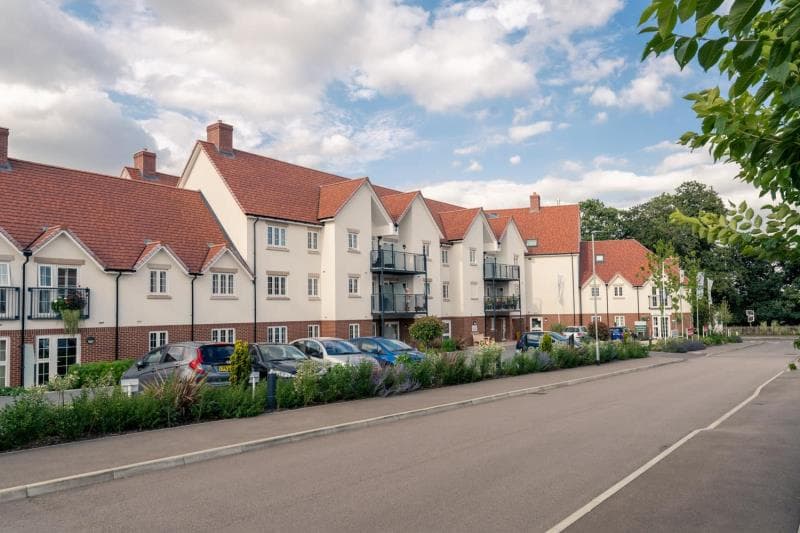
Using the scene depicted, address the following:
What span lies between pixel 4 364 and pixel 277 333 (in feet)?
42.1

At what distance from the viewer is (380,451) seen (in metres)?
10.4

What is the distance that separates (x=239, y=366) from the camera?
51.2ft

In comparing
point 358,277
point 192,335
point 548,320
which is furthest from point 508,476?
point 548,320

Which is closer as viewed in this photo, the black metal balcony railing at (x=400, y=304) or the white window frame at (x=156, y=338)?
the white window frame at (x=156, y=338)

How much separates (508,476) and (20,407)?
8.22 m

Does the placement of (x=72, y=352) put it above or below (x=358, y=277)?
below

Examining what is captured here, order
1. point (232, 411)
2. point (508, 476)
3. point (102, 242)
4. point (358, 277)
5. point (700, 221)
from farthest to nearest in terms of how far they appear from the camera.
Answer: point (358, 277) → point (102, 242) → point (232, 411) → point (508, 476) → point (700, 221)

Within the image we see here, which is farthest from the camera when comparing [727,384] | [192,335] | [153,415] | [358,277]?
[358,277]

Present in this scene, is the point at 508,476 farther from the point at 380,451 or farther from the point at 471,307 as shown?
the point at 471,307

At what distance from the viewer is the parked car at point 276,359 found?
1808 cm

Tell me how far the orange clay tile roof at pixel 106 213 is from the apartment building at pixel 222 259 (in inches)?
2.6

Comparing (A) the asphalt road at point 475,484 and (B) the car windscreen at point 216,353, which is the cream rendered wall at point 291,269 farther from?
(A) the asphalt road at point 475,484

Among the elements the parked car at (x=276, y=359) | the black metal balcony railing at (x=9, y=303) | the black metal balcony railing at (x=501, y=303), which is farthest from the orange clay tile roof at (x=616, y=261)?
the black metal balcony railing at (x=9, y=303)

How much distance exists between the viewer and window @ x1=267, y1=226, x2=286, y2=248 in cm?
3288
